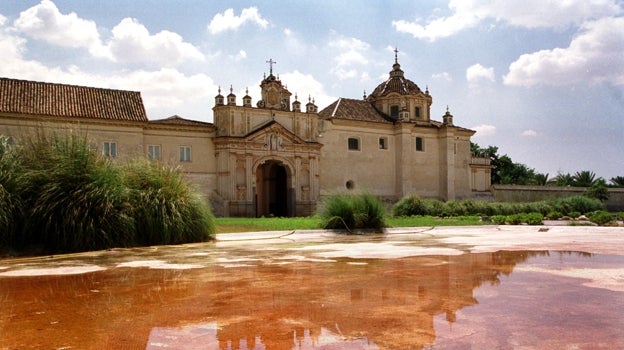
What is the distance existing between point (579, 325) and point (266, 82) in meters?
32.9

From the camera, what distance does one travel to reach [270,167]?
3888 cm

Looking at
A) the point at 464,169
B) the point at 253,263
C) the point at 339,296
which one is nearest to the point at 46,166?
the point at 253,263

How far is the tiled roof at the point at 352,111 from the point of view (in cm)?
3894

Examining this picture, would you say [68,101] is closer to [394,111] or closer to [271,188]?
[271,188]

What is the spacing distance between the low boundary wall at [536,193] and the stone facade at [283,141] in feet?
4.30

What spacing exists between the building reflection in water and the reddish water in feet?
0.05

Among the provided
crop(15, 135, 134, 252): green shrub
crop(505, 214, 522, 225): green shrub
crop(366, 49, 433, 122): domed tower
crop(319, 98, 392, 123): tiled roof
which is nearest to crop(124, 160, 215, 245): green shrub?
crop(15, 135, 134, 252): green shrub

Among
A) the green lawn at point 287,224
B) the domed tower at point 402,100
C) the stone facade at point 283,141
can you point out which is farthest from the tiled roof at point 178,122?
the domed tower at point 402,100

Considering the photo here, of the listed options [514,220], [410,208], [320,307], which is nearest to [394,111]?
[410,208]

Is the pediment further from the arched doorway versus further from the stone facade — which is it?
the arched doorway

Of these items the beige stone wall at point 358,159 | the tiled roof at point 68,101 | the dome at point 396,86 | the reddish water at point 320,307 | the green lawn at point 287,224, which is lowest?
the reddish water at point 320,307

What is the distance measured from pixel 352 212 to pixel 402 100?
2515 centimetres

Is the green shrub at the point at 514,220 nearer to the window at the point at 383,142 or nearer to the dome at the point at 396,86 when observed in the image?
the window at the point at 383,142

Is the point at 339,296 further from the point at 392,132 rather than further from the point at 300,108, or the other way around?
the point at 392,132
